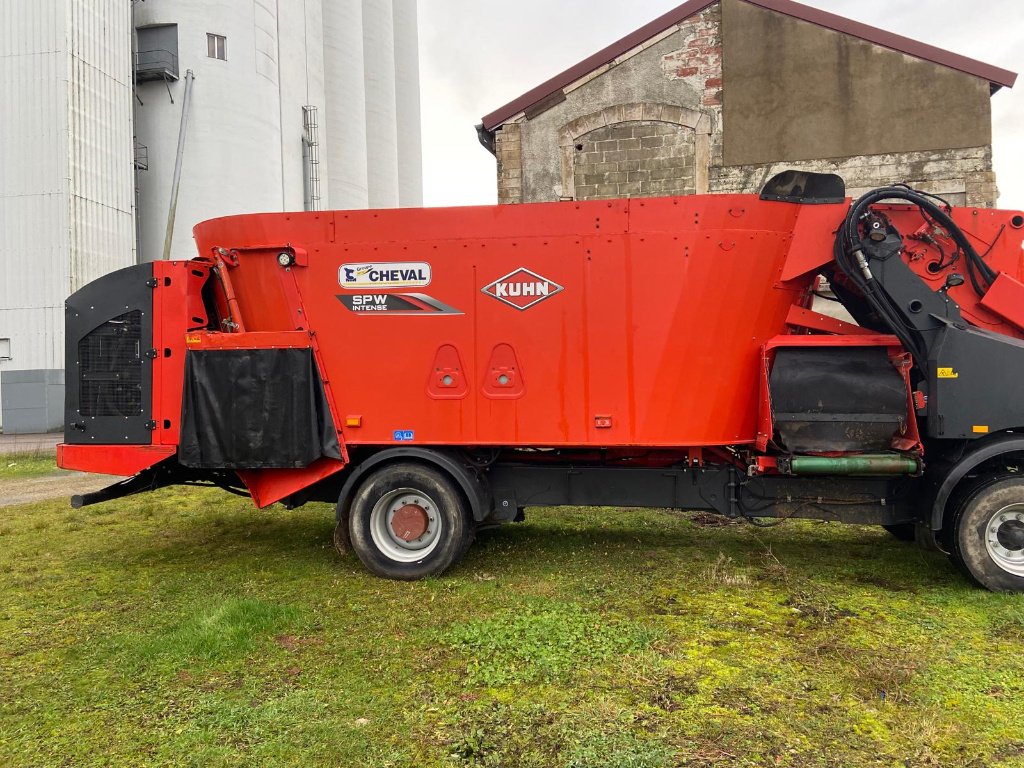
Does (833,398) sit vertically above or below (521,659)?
above

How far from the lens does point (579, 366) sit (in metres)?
5.28

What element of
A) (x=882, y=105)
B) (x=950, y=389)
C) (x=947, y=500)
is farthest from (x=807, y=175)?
(x=882, y=105)

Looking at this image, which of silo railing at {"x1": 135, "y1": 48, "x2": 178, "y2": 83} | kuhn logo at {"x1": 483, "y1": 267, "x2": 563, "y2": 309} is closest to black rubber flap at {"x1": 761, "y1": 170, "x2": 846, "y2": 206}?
kuhn logo at {"x1": 483, "y1": 267, "x2": 563, "y2": 309}

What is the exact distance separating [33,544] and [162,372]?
2899mm

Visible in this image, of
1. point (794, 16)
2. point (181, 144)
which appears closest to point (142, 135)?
Result: point (181, 144)

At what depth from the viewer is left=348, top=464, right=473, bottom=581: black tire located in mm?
5434

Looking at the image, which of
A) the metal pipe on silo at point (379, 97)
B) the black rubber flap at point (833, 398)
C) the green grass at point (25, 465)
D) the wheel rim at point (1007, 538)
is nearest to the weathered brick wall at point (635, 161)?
the black rubber flap at point (833, 398)

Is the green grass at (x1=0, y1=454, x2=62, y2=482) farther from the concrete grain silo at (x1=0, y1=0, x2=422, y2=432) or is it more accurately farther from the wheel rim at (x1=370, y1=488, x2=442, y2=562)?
the wheel rim at (x1=370, y1=488, x2=442, y2=562)

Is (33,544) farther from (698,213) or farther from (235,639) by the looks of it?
(698,213)

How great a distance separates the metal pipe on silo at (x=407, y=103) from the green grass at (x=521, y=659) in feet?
131

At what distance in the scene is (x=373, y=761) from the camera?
2.99m

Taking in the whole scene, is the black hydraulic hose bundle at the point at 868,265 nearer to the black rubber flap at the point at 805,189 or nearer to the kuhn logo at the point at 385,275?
the black rubber flap at the point at 805,189

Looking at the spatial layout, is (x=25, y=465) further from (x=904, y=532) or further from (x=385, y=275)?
(x=904, y=532)

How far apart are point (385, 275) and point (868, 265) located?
3.62 metres
